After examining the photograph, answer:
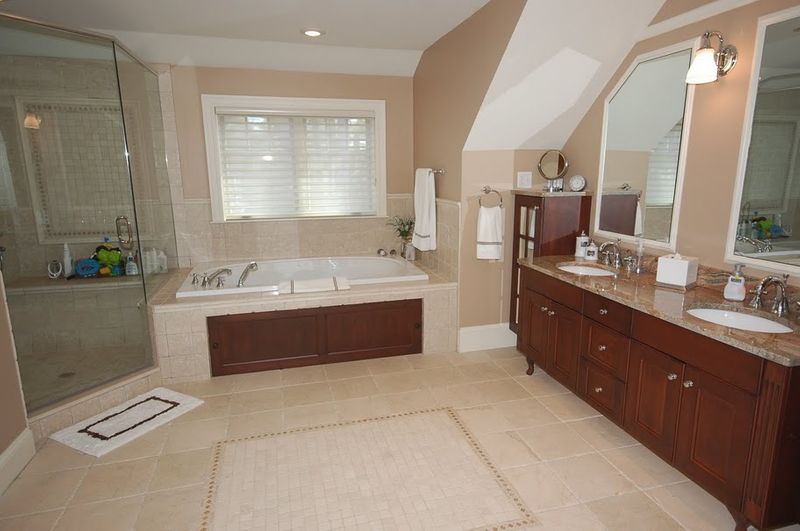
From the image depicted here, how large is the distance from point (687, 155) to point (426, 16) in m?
1.95

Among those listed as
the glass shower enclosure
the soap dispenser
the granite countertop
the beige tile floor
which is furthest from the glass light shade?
the glass shower enclosure

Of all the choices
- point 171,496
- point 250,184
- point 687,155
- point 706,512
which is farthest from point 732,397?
point 250,184

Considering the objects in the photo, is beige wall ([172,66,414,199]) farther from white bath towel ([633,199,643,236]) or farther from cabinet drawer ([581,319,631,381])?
cabinet drawer ([581,319,631,381])

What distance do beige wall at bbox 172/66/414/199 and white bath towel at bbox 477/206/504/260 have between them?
1.42 m

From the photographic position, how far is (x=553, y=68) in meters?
3.01

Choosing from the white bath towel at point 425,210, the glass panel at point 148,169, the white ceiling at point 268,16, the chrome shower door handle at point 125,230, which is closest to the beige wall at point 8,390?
the glass panel at point 148,169

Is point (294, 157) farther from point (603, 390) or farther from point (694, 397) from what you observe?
point (694, 397)

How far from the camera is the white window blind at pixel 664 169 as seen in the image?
8.79 feet

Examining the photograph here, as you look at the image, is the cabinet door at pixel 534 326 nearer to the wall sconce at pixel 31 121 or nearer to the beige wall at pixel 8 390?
the beige wall at pixel 8 390

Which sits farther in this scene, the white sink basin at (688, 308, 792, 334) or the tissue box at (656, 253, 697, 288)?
the tissue box at (656, 253, 697, 288)

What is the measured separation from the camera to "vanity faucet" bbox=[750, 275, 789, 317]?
207 cm

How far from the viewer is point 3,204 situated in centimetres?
308

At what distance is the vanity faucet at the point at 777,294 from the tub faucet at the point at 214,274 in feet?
11.6

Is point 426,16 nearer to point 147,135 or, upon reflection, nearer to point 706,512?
point 147,135
